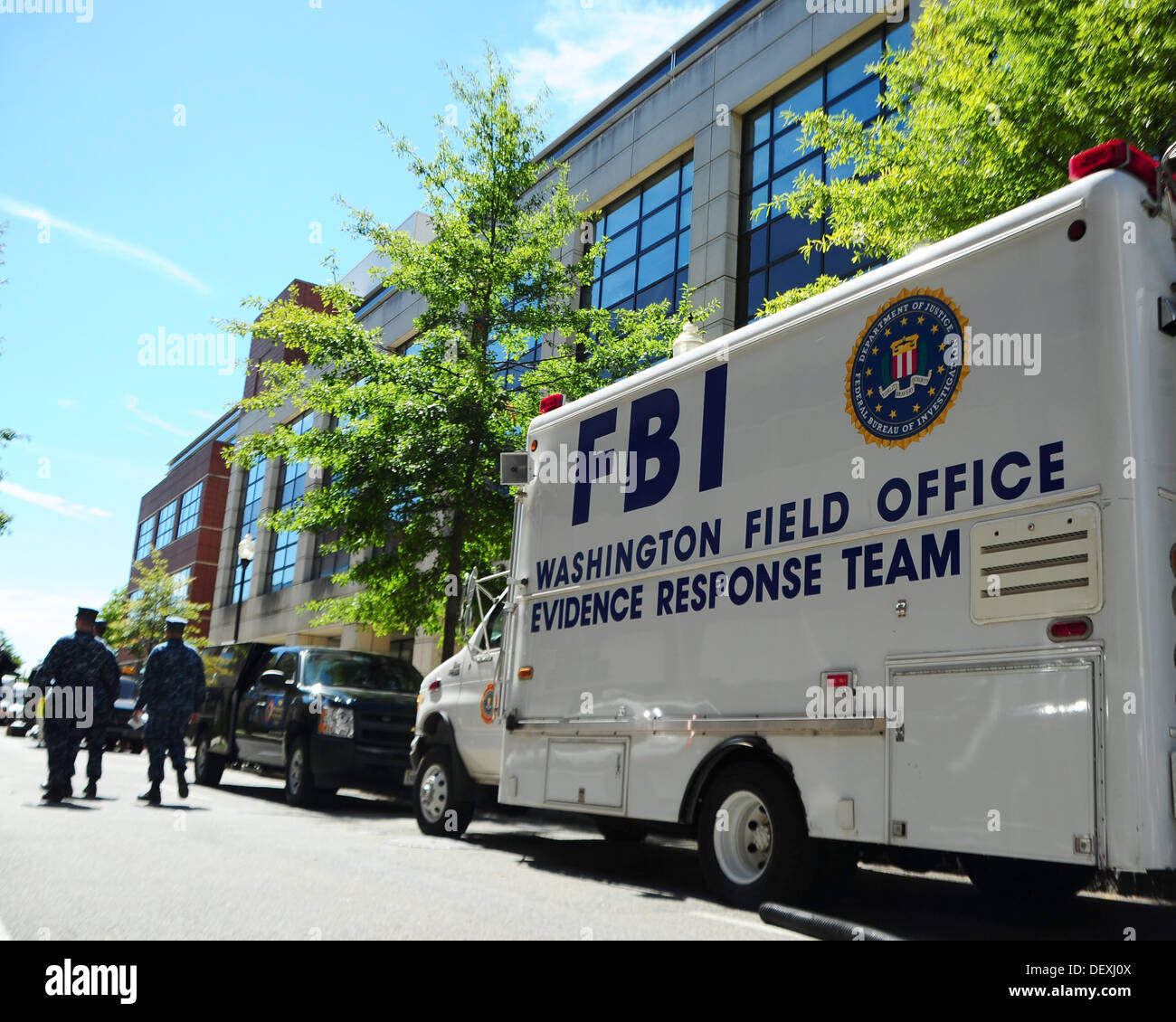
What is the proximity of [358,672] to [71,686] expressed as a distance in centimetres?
377

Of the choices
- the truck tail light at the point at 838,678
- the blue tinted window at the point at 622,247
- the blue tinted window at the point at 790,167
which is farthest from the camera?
the blue tinted window at the point at 622,247

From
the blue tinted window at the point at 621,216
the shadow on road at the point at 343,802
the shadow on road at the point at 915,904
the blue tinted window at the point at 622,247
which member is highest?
the blue tinted window at the point at 621,216

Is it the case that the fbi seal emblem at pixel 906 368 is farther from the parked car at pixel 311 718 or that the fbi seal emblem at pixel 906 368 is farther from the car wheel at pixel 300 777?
the car wheel at pixel 300 777

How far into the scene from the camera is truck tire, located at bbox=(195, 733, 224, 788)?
49.8 feet

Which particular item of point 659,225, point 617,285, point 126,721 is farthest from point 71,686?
point 659,225

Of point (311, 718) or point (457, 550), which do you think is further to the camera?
point (457, 550)

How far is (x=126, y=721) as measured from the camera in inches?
884

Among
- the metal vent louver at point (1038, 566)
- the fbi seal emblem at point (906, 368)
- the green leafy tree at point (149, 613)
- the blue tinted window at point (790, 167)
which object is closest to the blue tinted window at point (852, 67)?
the blue tinted window at point (790, 167)

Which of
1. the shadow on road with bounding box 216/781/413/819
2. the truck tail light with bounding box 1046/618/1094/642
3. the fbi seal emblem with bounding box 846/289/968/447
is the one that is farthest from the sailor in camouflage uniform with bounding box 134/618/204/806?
the truck tail light with bounding box 1046/618/1094/642

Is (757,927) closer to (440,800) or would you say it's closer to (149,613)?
(440,800)

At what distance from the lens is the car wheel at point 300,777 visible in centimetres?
1247

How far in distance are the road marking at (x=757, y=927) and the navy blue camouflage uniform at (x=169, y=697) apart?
7.37m
